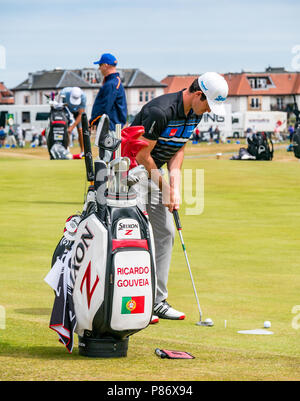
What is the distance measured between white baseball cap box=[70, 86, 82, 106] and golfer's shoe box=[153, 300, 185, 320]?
59.3ft

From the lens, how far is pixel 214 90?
691 centimetres

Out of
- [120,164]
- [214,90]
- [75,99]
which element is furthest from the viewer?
[75,99]

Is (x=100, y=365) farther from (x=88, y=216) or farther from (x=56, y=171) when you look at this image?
(x=56, y=171)

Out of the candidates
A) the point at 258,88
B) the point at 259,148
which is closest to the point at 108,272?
the point at 259,148

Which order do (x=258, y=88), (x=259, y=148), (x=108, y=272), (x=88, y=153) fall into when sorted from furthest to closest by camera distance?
1. (x=258, y=88)
2. (x=259, y=148)
3. (x=88, y=153)
4. (x=108, y=272)

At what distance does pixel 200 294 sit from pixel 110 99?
17.0 feet

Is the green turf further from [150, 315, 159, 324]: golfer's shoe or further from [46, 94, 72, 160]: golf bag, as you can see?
[46, 94, 72, 160]: golf bag

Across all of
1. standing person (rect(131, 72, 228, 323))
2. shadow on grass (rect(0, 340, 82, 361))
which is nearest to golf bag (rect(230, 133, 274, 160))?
standing person (rect(131, 72, 228, 323))

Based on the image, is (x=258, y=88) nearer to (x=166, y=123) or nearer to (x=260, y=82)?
(x=260, y=82)

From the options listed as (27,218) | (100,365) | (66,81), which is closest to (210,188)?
(27,218)

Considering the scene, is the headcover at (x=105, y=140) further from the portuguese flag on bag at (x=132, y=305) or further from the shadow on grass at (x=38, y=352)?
the shadow on grass at (x=38, y=352)

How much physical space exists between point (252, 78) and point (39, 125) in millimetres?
52962

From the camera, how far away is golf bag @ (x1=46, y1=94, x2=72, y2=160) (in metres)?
25.2
